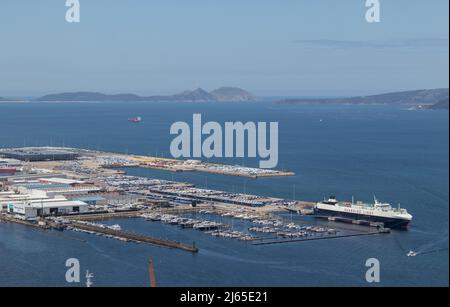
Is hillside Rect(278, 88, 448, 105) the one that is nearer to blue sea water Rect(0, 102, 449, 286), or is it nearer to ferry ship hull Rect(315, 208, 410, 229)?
blue sea water Rect(0, 102, 449, 286)

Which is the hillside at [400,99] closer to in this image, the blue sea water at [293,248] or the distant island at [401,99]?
the distant island at [401,99]

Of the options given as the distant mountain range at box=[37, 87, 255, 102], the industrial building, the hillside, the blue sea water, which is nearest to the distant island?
the hillside

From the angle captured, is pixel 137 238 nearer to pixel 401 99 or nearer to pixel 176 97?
pixel 401 99

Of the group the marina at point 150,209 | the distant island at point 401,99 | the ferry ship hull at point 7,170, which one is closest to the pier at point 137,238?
the marina at point 150,209

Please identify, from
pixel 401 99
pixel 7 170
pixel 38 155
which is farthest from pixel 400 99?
pixel 7 170

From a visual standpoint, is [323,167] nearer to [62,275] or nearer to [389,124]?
[62,275]
